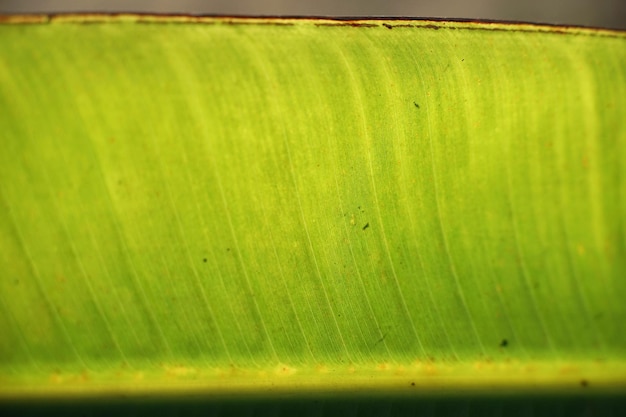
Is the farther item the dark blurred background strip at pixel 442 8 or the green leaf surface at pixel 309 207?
the dark blurred background strip at pixel 442 8

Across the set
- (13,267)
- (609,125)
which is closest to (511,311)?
(609,125)

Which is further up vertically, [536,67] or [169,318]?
[536,67]

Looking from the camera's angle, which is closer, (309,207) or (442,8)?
(309,207)

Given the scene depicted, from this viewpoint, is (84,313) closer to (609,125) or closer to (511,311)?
(511,311)

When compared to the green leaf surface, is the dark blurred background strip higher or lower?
higher

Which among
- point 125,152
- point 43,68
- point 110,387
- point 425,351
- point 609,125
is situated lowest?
point 425,351

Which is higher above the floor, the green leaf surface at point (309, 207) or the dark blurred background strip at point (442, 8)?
the dark blurred background strip at point (442, 8)

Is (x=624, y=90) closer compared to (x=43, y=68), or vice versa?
(x=43, y=68)

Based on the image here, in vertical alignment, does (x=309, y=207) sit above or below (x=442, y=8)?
below
